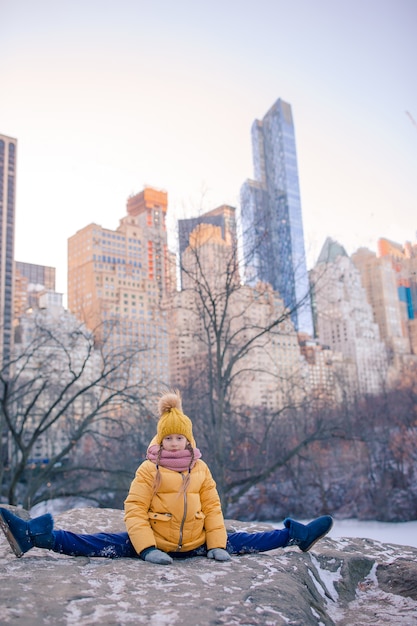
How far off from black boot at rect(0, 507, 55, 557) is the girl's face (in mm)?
802

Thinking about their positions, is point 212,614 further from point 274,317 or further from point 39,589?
point 274,317

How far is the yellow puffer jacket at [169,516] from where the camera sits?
3152 mm

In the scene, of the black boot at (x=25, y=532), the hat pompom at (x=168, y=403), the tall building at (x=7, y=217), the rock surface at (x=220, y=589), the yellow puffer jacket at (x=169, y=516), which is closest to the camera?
the rock surface at (x=220, y=589)

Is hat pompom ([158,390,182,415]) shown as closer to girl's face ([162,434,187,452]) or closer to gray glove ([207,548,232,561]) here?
girl's face ([162,434,187,452])

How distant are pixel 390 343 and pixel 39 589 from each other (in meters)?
40.3

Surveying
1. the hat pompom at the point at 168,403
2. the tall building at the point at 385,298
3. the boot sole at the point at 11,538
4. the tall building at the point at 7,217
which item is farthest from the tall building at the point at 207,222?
the tall building at the point at 7,217

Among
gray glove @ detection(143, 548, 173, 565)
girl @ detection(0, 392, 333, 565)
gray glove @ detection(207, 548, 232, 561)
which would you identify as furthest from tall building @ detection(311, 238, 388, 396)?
gray glove @ detection(143, 548, 173, 565)

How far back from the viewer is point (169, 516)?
10.4ft

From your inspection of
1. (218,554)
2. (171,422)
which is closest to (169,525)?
(218,554)

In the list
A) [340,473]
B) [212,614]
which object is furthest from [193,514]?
[340,473]

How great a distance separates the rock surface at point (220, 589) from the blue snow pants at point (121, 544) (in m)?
0.07

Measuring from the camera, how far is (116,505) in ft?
54.5

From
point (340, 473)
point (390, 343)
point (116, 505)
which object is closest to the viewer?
point (116, 505)

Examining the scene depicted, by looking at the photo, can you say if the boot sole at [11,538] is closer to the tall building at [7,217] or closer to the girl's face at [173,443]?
the girl's face at [173,443]
